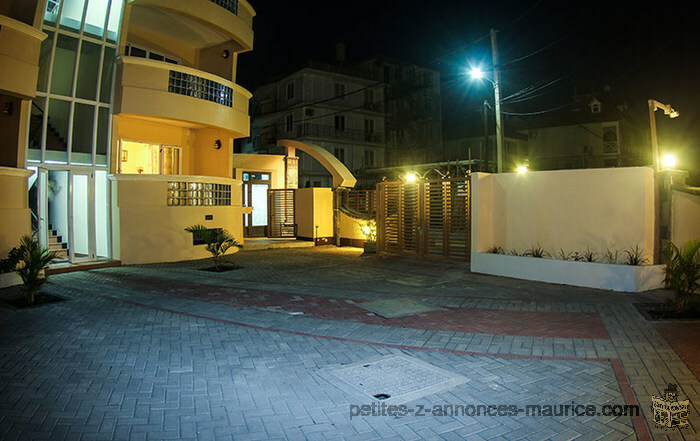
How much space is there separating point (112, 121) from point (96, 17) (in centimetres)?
322

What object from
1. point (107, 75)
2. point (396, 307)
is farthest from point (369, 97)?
point (396, 307)

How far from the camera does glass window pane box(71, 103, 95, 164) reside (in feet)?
45.3

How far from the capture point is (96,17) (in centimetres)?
1366

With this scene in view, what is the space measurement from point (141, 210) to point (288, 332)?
973 centimetres

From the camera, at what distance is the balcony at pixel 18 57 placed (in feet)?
34.8

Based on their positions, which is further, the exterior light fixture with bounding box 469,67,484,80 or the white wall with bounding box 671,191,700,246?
the exterior light fixture with bounding box 469,67,484,80

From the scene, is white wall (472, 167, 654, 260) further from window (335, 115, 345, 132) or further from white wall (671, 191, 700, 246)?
window (335, 115, 345, 132)

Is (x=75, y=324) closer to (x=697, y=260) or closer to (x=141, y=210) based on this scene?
(x=141, y=210)

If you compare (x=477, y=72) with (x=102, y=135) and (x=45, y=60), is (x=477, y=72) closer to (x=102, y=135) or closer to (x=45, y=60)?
(x=102, y=135)

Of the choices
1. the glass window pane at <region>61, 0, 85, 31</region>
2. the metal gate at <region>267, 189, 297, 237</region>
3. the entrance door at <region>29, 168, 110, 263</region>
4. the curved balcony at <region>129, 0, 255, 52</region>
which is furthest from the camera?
the metal gate at <region>267, 189, 297, 237</region>

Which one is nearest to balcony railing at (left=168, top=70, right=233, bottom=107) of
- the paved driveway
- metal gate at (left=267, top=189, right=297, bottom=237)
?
metal gate at (left=267, top=189, right=297, bottom=237)

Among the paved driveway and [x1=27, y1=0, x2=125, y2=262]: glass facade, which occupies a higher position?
[x1=27, y1=0, x2=125, y2=262]: glass facade

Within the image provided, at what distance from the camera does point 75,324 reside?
745cm

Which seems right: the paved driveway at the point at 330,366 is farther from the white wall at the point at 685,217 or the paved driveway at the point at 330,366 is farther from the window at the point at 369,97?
the window at the point at 369,97
